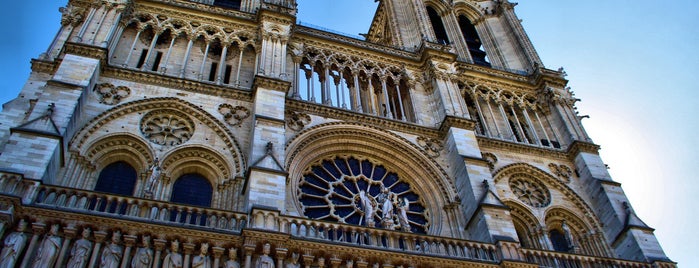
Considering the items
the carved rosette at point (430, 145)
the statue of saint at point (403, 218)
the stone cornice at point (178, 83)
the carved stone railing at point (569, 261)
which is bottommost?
the carved stone railing at point (569, 261)

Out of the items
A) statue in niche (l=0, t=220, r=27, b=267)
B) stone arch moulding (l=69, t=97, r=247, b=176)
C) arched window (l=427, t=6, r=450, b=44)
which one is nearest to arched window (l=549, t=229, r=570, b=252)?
stone arch moulding (l=69, t=97, r=247, b=176)

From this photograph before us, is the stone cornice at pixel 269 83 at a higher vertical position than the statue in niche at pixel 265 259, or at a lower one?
higher

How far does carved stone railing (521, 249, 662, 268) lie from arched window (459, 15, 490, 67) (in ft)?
36.5

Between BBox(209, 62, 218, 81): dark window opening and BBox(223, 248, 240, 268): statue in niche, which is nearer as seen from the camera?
BBox(223, 248, 240, 268): statue in niche

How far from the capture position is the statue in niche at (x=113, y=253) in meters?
9.67

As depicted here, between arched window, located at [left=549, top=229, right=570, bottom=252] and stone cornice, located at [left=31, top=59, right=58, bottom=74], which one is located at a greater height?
stone cornice, located at [left=31, top=59, right=58, bottom=74]

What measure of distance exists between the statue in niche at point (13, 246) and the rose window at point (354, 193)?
6210 millimetres

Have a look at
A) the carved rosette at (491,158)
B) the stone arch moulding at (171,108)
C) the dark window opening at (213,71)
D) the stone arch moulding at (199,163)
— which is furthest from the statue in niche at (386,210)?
the dark window opening at (213,71)

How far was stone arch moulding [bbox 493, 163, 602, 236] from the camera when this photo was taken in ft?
54.5

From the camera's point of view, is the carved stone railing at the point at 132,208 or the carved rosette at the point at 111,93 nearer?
the carved stone railing at the point at 132,208

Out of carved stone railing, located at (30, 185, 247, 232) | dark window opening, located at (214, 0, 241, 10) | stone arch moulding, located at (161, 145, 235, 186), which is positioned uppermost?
→ dark window opening, located at (214, 0, 241, 10)

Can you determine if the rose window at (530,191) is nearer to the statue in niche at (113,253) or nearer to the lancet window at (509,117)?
the lancet window at (509,117)

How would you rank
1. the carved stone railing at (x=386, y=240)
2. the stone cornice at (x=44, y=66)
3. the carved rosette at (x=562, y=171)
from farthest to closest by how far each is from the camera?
the carved rosette at (x=562, y=171) < the stone cornice at (x=44, y=66) < the carved stone railing at (x=386, y=240)

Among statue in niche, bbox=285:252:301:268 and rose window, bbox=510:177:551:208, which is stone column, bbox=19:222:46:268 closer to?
statue in niche, bbox=285:252:301:268
